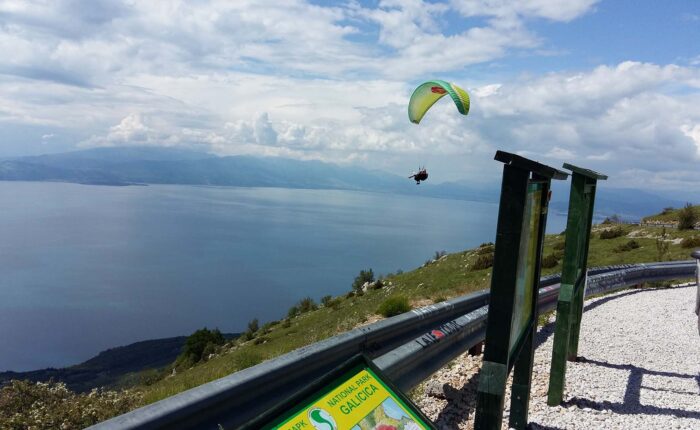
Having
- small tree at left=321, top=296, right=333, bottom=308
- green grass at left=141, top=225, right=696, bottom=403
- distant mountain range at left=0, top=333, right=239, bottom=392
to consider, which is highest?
green grass at left=141, top=225, right=696, bottom=403

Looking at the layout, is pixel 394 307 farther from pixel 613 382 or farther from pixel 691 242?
pixel 691 242

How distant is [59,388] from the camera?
752 centimetres

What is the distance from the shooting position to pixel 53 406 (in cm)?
677

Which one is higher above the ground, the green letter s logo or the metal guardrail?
the green letter s logo

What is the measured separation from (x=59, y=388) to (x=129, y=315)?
142573 millimetres

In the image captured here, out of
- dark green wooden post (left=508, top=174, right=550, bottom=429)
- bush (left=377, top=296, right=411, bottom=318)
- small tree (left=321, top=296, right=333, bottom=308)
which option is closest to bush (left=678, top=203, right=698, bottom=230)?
small tree (left=321, top=296, right=333, bottom=308)

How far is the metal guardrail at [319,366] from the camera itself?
8.04ft

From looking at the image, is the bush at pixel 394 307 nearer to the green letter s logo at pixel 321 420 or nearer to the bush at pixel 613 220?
the green letter s logo at pixel 321 420

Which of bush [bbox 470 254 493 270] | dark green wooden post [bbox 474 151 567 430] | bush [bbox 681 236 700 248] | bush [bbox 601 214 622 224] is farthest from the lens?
bush [bbox 601 214 622 224]

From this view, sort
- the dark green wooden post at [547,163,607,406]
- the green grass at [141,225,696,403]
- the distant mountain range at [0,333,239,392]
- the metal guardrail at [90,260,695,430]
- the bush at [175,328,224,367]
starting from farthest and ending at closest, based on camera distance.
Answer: the distant mountain range at [0,333,239,392] → the bush at [175,328,224,367] → the green grass at [141,225,696,403] → the dark green wooden post at [547,163,607,406] → the metal guardrail at [90,260,695,430]

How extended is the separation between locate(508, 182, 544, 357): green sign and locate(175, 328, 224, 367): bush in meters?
22.6

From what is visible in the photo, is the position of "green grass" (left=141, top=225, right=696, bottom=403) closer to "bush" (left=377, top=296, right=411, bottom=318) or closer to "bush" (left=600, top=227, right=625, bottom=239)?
"bush" (left=600, top=227, right=625, bottom=239)

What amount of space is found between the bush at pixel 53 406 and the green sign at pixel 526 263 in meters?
5.18

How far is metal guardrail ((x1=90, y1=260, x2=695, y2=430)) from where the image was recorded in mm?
2451
